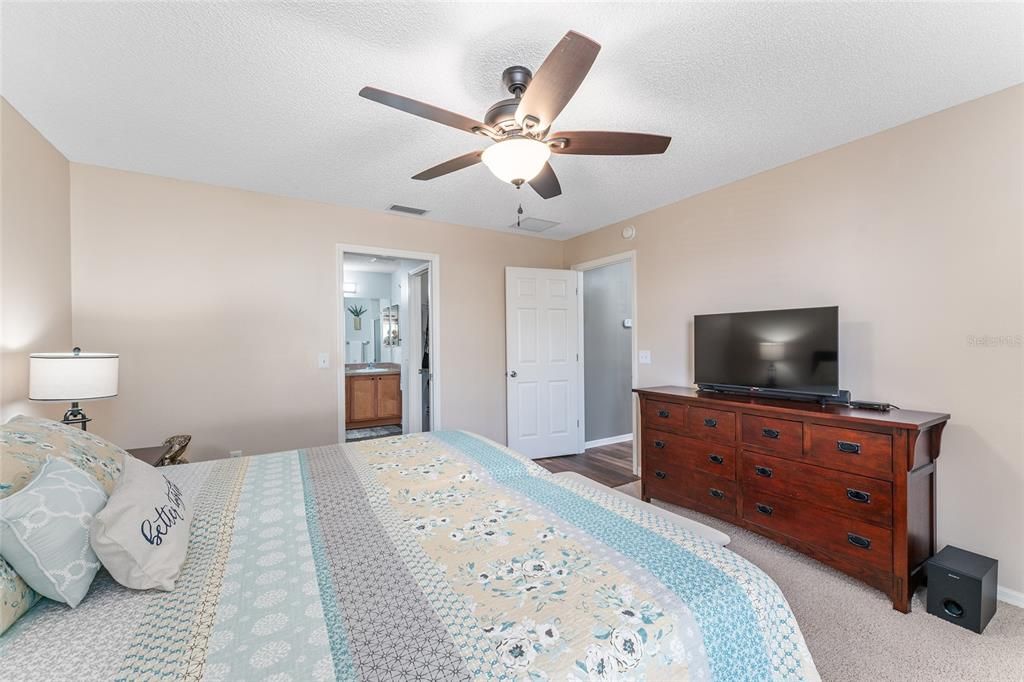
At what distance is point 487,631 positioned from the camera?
0.88m

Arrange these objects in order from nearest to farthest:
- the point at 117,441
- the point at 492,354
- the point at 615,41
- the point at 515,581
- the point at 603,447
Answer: the point at 515,581 → the point at 615,41 → the point at 117,441 → the point at 492,354 → the point at 603,447

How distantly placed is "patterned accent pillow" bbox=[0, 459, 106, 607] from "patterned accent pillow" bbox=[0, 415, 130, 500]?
0.12 m

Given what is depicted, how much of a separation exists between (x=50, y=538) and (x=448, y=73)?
80.6 inches

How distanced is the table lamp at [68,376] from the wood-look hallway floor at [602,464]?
138 inches

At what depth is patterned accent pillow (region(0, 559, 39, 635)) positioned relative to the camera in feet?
2.91

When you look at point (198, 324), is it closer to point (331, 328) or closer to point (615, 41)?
point (331, 328)

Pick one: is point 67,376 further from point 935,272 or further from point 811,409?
point 935,272

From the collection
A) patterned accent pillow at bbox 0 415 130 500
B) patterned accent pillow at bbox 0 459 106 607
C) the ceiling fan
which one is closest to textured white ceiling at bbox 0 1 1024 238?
the ceiling fan

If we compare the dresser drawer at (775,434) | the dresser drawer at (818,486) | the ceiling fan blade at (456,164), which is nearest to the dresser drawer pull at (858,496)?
the dresser drawer at (818,486)

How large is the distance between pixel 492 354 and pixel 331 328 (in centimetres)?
162

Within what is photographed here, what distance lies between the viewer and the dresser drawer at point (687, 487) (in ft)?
9.16

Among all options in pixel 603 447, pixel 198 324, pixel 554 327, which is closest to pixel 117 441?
pixel 198 324

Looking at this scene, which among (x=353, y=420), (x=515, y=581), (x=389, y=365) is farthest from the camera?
(x=389, y=365)

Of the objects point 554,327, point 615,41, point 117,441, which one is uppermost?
point 615,41
